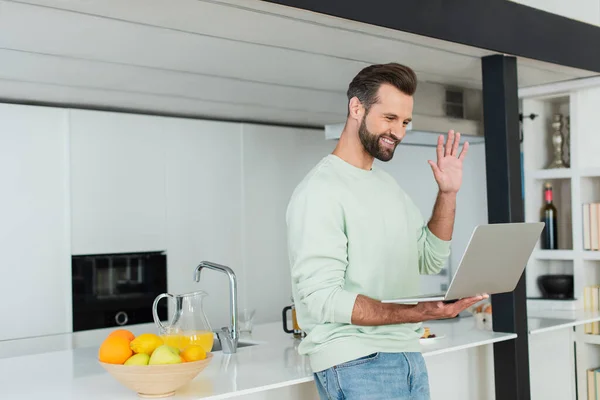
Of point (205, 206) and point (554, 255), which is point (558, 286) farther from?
point (205, 206)

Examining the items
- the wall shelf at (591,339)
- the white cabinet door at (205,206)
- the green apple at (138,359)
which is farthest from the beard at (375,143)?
the white cabinet door at (205,206)

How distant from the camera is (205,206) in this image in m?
4.95

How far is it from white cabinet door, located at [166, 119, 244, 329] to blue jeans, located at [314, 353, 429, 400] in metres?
2.64

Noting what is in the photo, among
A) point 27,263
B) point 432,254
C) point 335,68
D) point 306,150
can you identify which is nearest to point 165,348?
point 432,254

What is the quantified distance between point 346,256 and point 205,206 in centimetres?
284

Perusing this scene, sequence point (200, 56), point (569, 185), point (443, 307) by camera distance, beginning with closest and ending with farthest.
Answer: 1. point (443, 307)
2. point (200, 56)
3. point (569, 185)

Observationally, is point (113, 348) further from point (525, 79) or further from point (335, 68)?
point (525, 79)

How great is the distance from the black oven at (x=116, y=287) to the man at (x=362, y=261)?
7.89ft

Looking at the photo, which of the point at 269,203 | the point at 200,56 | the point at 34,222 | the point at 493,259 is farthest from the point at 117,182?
the point at 493,259

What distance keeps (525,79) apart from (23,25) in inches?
96.0

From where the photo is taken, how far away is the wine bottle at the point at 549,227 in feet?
13.6

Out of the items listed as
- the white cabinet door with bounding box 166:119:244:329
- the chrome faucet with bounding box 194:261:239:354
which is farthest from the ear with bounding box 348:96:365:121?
the white cabinet door with bounding box 166:119:244:329

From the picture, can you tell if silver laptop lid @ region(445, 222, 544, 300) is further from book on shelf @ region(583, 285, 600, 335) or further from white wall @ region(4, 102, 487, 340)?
white wall @ region(4, 102, 487, 340)

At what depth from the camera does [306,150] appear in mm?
5500
